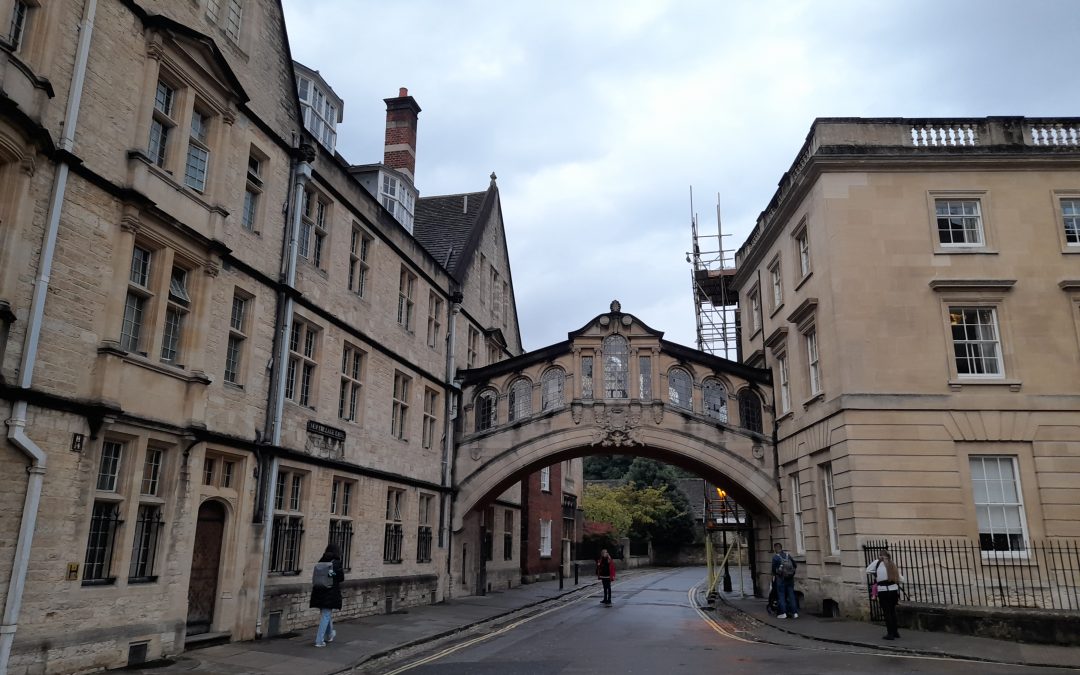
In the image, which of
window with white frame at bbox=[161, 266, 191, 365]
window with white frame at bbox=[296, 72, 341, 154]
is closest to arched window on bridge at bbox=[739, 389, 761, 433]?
window with white frame at bbox=[296, 72, 341, 154]

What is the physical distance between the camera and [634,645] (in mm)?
13938

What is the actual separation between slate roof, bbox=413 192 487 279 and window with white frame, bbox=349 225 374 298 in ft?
20.0

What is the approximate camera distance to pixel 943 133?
19250mm

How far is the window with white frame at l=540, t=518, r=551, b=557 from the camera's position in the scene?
1438 inches

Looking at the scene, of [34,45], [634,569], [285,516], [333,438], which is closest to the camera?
[34,45]

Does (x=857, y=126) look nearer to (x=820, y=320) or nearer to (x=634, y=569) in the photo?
(x=820, y=320)

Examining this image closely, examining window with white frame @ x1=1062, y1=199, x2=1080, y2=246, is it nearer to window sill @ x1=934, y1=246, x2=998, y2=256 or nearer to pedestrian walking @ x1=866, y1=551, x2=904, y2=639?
window sill @ x1=934, y1=246, x2=998, y2=256

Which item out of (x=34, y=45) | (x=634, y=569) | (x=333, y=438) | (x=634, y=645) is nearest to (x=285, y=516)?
(x=333, y=438)

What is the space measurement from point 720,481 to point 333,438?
514 inches

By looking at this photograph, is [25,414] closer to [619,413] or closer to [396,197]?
[396,197]

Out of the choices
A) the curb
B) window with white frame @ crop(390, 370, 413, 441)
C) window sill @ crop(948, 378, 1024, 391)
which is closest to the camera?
the curb

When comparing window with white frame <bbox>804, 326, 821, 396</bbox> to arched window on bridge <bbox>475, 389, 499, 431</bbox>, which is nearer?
window with white frame <bbox>804, 326, 821, 396</bbox>

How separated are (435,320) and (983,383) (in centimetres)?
1537

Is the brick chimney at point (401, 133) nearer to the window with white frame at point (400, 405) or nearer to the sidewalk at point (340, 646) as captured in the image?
the window with white frame at point (400, 405)
